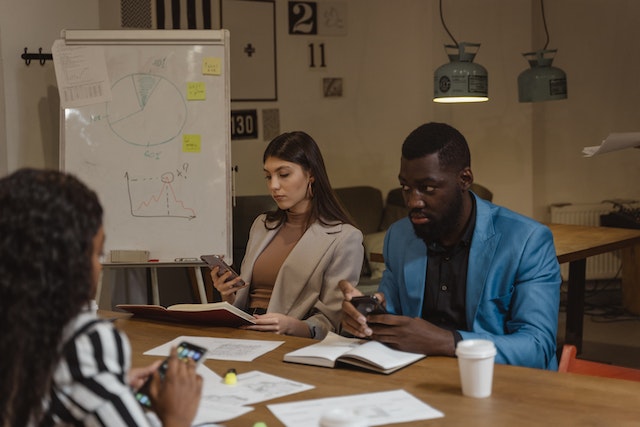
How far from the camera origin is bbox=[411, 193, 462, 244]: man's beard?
227 centimetres

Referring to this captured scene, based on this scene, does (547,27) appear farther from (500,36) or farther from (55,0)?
(55,0)

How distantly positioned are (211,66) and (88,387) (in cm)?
307

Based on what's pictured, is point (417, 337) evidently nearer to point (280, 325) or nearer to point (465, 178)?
point (465, 178)

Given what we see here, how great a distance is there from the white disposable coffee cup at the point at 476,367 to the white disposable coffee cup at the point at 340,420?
319 mm

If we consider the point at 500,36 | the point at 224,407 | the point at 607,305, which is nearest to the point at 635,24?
the point at 500,36

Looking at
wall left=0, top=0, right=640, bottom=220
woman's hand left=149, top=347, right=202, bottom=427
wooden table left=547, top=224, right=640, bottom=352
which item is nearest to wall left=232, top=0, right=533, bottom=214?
wall left=0, top=0, right=640, bottom=220

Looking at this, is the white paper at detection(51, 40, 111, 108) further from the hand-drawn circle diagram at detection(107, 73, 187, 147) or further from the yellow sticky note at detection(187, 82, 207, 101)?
the yellow sticky note at detection(187, 82, 207, 101)

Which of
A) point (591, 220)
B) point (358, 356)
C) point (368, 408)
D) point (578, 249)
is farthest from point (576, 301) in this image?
point (368, 408)

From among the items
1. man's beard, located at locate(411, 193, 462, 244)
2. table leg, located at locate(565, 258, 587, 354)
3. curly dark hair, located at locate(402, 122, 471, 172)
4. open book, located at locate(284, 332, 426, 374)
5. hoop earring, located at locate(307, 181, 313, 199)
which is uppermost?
curly dark hair, located at locate(402, 122, 471, 172)

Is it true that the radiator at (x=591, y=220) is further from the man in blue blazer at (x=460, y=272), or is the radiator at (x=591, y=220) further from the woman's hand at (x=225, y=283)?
the man in blue blazer at (x=460, y=272)

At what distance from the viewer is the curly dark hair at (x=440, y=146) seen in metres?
2.25

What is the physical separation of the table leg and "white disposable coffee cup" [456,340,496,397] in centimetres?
281

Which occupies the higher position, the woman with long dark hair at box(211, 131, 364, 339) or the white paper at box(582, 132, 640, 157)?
the white paper at box(582, 132, 640, 157)

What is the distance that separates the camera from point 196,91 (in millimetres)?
4074
